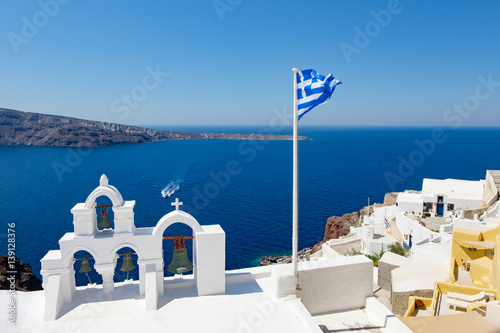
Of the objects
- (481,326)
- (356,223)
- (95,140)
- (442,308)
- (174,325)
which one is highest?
(95,140)

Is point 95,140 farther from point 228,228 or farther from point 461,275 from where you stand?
point 461,275

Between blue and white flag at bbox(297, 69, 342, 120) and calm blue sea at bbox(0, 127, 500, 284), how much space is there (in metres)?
27.9

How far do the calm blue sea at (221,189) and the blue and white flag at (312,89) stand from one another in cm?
2793

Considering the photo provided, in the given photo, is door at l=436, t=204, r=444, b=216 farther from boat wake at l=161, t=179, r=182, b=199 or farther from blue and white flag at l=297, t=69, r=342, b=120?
boat wake at l=161, t=179, r=182, b=199

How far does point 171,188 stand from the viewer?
61969 millimetres

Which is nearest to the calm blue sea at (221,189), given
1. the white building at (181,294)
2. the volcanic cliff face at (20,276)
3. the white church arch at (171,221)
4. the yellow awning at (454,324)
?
the volcanic cliff face at (20,276)

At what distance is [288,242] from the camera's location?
40.4 m

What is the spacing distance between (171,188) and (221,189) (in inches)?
382

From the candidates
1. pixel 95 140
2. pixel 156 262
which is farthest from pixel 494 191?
pixel 95 140

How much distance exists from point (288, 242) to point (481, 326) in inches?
1299

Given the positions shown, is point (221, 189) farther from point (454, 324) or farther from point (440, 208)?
point (454, 324)

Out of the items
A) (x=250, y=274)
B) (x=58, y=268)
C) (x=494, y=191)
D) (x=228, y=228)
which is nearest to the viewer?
(x=58, y=268)

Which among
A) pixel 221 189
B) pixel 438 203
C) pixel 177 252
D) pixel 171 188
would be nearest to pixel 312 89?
pixel 177 252

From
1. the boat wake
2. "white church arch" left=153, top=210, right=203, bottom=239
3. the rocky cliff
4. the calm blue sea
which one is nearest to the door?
the calm blue sea
